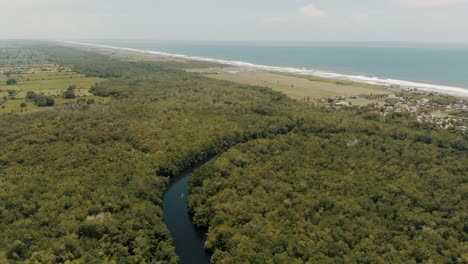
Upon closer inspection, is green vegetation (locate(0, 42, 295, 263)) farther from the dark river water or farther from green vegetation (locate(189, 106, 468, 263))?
green vegetation (locate(189, 106, 468, 263))

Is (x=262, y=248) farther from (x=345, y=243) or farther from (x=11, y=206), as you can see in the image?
(x=11, y=206)

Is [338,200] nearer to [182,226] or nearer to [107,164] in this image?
[182,226]

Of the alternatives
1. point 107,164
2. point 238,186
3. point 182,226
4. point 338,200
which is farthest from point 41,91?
point 338,200

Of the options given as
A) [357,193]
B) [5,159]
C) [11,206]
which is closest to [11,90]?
[5,159]

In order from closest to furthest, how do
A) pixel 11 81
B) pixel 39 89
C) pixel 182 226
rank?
pixel 182 226, pixel 39 89, pixel 11 81

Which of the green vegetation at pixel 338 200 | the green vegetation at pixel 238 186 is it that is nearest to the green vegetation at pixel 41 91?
the green vegetation at pixel 238 186

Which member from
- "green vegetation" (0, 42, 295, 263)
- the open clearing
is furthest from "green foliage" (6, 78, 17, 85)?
"green vegetation" (0, 42, 295, 263)

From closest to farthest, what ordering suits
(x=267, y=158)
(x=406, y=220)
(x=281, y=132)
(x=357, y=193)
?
(x=406, y=220) < (x=357, y=193) < (x=267, y=158) < (x=281, y=132)

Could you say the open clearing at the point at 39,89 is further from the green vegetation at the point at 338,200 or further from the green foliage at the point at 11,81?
the green vegetation at the point at 338,200
